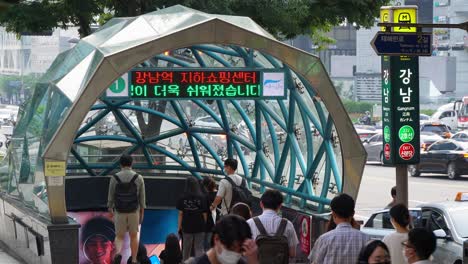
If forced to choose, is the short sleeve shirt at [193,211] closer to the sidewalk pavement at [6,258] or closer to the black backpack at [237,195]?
the black backpack at [237,195]

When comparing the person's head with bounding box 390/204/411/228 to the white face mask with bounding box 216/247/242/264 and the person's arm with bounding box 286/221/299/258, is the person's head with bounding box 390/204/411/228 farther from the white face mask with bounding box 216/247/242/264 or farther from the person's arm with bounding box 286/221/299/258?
the white face mask with bounding box 216/247/242/264

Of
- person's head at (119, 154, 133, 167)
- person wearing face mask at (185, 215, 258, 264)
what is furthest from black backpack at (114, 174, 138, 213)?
person wearing face mask at (185, 215, 258, 264)

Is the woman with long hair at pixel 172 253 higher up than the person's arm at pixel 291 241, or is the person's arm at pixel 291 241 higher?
the person's arm at pixel 291 241

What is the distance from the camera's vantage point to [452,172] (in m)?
40.3

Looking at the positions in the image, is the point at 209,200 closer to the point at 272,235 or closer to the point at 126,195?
the point at 126,195

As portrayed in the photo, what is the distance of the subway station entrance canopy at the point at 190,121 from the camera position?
14602mm

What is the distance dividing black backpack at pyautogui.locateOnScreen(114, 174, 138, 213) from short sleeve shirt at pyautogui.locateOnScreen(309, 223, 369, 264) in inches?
267

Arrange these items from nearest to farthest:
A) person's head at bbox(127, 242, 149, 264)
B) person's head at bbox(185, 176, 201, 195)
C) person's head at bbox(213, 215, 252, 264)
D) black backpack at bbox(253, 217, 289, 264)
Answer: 1. person's head at bbox(213, 215, 252, 264)
2. black backpack at bbox(253, 217, 289, 264)
3. person's head at bbox(185, 176, 201, 195)
4. person's head at bbox(127, 242, 149, 264)

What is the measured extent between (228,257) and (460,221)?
8.80 meters

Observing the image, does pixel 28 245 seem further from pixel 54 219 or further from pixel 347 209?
pixel 347 209

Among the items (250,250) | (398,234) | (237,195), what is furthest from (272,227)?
(237,195)

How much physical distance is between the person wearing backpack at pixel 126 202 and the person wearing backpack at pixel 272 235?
5.28 metres

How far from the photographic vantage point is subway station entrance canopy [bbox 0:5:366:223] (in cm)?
1460

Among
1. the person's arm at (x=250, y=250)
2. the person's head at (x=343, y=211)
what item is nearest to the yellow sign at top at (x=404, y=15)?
the person's head at (x=343, y=211)
